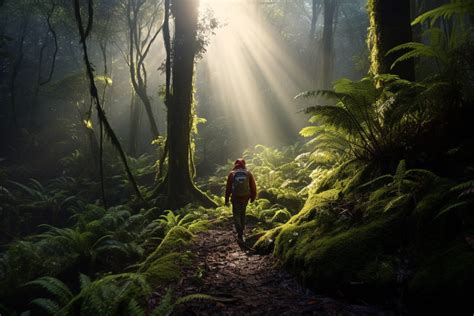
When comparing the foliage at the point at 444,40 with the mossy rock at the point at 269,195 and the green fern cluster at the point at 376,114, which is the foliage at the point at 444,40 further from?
the mossy rock at the point at 269,195

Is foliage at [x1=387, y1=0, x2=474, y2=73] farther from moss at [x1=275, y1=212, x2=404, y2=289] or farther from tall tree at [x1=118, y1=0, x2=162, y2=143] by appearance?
tall tree at [x1=118, y1=0, x2=162, y2=143]

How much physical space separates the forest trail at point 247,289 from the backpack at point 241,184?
150 centimetres

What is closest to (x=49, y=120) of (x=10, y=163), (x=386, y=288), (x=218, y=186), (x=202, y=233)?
(x=10, y=163)

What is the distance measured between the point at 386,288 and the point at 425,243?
1.98 ft

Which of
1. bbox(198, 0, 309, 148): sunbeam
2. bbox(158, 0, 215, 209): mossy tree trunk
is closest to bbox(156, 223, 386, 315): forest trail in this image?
bbox(158, 0, 215, 209): mossy tree trunk

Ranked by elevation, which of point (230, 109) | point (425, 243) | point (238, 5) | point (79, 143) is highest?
point (238, 5)

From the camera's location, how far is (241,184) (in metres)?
7.22

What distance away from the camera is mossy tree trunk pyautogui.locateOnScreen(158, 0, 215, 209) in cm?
995

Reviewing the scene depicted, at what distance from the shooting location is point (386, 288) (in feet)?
10.2

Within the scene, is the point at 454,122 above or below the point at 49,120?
below

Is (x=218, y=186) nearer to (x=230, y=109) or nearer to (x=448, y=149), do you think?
(x=448, y=149)

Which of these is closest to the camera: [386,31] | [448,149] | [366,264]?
[366,264]

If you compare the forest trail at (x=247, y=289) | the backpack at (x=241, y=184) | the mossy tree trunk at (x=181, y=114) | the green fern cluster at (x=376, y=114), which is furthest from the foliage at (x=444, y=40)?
the mossy tree trunk at (x=181, y=114)

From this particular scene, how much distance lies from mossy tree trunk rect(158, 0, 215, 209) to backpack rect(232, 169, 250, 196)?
9.64 feet
